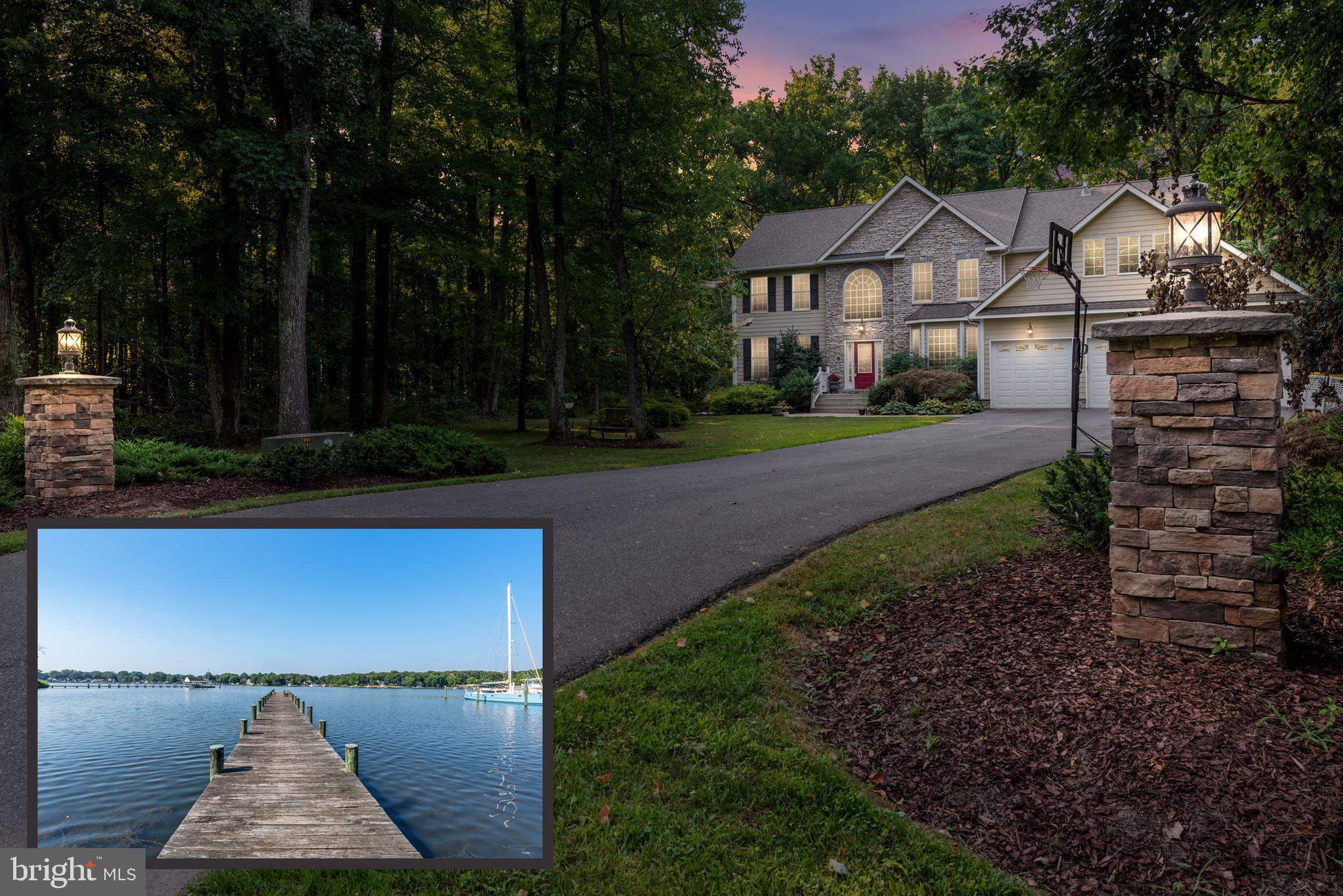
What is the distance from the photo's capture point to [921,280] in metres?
31.6

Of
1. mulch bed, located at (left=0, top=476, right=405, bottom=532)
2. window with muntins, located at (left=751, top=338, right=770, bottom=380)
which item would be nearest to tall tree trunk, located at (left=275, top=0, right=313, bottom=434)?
mulch bed, located at (left=0, top=476, right=405, bottom=532)

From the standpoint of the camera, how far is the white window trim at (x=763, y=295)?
34.7 m

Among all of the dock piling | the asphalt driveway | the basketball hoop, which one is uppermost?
the basketball hoop

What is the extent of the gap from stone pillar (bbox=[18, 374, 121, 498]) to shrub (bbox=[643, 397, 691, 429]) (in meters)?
14.8

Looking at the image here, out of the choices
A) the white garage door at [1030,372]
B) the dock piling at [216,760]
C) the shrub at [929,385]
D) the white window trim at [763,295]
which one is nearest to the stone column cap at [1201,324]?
the dock piling at [216,760]

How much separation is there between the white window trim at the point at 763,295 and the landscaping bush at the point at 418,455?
922 inches

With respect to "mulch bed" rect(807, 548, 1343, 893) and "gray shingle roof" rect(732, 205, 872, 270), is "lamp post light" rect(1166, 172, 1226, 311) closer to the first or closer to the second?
"mulch bed" rect(807, 548, 1343, 893)

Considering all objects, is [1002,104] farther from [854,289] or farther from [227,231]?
[854,289]

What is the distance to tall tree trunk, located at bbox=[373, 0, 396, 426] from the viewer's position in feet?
57.6

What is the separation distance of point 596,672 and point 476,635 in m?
2.70

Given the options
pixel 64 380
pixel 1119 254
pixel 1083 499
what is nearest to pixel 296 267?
pixel 64 380

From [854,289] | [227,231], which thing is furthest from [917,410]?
[227,231]

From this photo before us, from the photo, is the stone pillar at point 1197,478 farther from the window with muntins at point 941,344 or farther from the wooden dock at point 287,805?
the window with muntins at point 941,344

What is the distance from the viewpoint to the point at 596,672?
449cm
